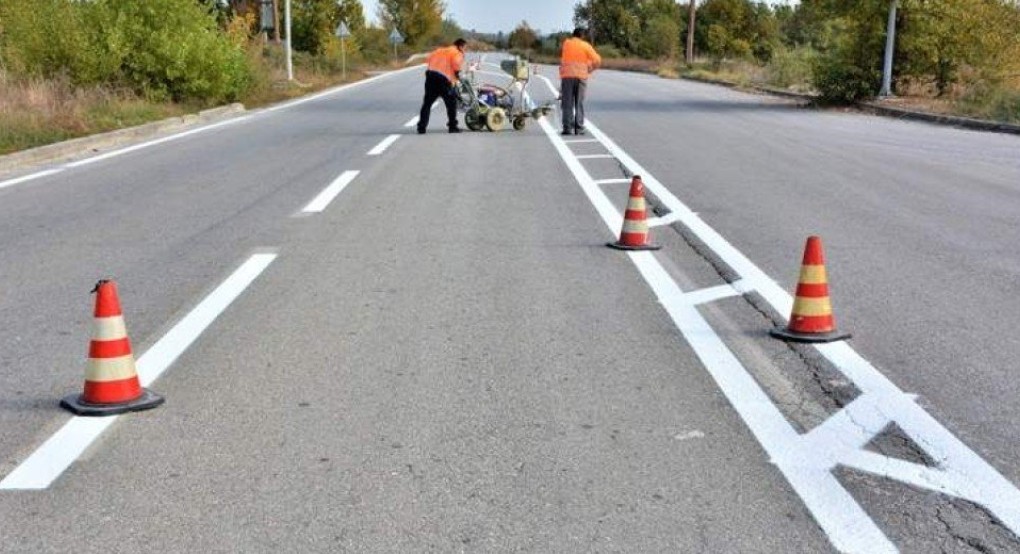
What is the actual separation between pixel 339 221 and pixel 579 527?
23.1 ft

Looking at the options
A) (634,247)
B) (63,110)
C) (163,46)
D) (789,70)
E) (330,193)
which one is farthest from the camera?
(789,70)

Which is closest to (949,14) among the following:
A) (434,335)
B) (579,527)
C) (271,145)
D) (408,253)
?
(271,145)

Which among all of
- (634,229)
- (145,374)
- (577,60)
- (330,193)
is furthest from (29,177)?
(145,374)

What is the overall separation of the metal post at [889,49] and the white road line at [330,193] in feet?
60.5

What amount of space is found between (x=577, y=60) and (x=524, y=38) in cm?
13858

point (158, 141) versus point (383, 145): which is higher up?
point (383, 145)

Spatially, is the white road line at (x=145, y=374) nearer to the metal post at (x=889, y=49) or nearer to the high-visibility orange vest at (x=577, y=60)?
the high-visibility orange vest at (x=577, y=60)

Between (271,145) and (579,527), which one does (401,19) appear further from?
(579,527)

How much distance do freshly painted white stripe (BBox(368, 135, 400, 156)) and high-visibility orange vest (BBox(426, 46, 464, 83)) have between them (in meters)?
1.33

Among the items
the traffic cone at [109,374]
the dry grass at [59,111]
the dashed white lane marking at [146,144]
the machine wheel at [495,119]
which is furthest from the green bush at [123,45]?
the traffic cone at [109,374]

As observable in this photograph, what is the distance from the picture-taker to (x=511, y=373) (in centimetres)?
573

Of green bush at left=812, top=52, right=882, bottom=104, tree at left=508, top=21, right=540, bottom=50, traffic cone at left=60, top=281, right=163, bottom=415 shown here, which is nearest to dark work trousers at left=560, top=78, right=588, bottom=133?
green bush at left=812, top=52, right=882, bottom=104

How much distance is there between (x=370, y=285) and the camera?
25.7 ft

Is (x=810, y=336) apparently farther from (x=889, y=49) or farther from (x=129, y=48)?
(x=889, y=49)
